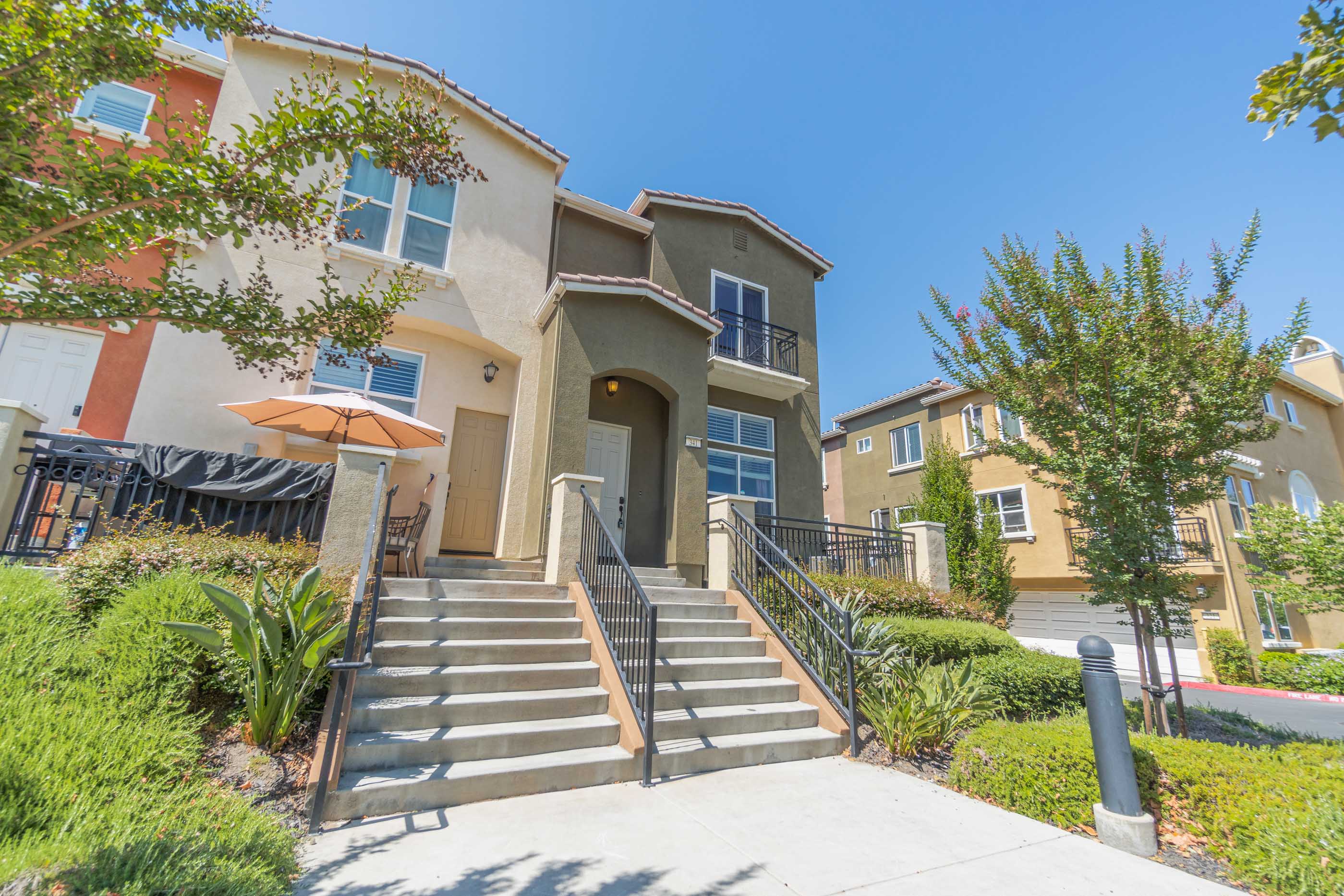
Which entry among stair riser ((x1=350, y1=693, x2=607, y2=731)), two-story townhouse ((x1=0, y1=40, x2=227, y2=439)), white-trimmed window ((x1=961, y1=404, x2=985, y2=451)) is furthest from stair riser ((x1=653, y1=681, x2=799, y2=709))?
white-trimmed window ((x1=961, y1=404, x2=985, y2=451))

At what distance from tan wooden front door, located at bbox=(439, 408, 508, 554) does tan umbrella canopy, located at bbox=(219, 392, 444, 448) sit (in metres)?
1.39

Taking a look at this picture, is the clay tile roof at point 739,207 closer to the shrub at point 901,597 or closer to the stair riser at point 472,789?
the shrub at point 901,597

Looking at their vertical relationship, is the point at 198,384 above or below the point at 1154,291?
below

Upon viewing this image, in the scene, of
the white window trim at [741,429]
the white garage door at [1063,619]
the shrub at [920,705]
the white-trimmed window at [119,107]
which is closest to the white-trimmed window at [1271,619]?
the white garage door at [1063,619]

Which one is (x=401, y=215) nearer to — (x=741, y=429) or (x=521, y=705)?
(x=741, y=429)

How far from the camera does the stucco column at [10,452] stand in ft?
18.0

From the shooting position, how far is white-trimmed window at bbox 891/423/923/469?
22016mm

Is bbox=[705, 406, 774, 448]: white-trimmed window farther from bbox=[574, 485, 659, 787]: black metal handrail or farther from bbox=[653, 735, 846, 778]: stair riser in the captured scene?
bbox=[653, 735, 846, 778]: stair riser

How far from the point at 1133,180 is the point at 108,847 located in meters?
11.2

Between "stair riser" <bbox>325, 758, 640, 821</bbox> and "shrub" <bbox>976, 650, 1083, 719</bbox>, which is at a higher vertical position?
"shrub" <bbox>976, 650, 1083, 719</bbox>

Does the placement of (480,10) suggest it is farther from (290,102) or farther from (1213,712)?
(1213,712)

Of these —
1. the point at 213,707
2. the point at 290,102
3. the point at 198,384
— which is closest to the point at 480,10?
the point at 290,102

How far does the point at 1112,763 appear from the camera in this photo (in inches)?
150

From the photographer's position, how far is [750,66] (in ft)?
31.2
